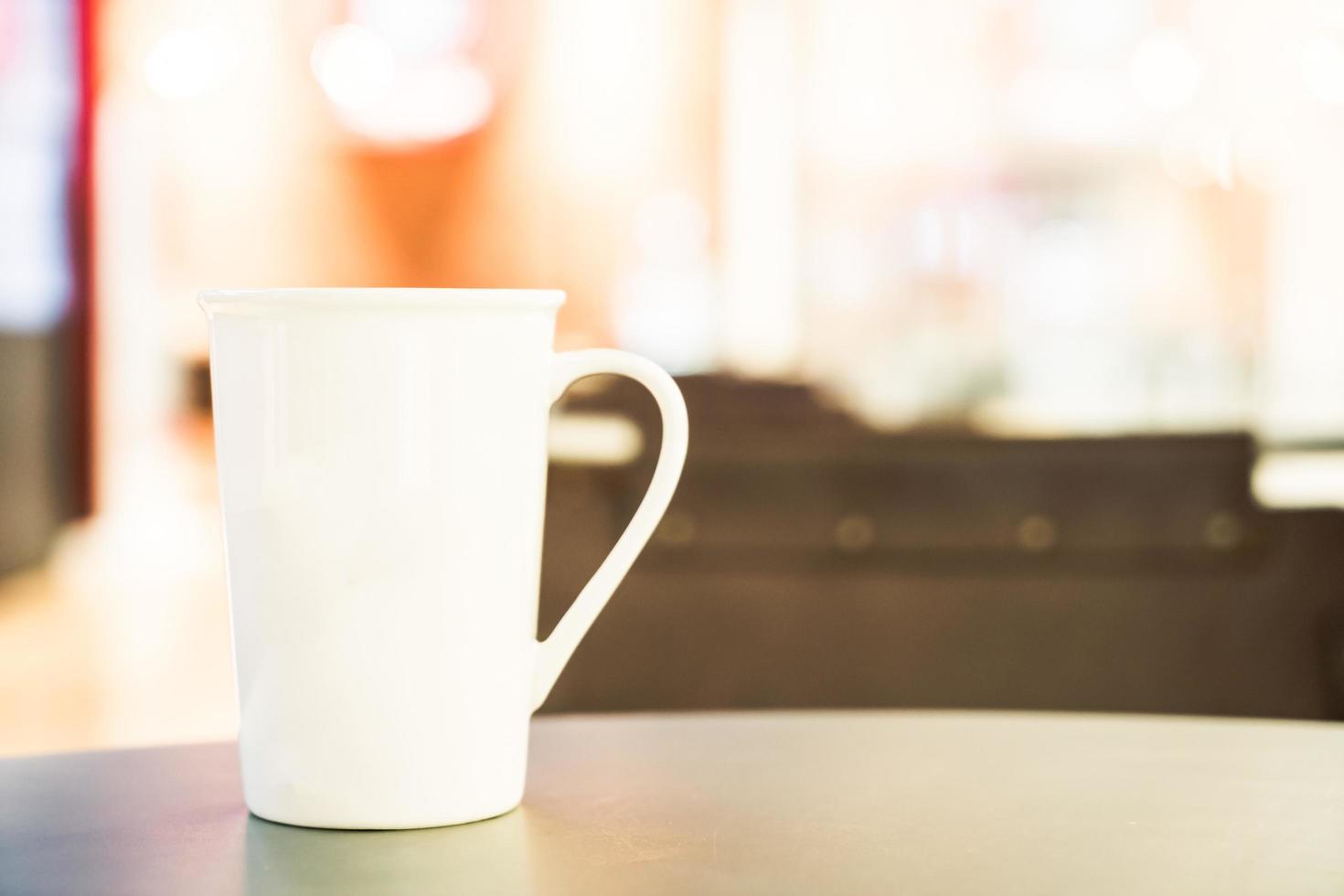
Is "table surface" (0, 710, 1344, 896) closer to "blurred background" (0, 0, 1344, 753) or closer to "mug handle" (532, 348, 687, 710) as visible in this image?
"mug handle" (532, 348, 687, 710)

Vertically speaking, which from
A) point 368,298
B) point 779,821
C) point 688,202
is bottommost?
point 779,821

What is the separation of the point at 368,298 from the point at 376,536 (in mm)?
63

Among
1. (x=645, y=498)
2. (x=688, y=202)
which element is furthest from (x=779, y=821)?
(x=688, y=202)

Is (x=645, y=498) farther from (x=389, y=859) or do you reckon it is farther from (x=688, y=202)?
(x=688, y=202)

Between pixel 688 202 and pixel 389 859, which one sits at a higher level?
pixel 688 202

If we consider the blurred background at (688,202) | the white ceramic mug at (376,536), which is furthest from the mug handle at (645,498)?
the blurred background at (688,202)

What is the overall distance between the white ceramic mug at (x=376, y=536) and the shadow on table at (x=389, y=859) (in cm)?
1

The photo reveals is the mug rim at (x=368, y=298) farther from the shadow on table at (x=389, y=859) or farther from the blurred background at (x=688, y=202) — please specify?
the blurred background at (x=688, y=202)

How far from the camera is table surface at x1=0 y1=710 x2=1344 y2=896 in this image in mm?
331

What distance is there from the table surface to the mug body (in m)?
0.02

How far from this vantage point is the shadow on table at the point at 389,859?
13.0 inches

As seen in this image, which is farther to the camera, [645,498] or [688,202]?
[688,202]

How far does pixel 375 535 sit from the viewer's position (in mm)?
393

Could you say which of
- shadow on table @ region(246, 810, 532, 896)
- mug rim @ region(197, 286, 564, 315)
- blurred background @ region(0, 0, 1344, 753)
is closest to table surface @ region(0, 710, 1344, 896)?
shadow on table @ region(246, 810, 532, 896)
